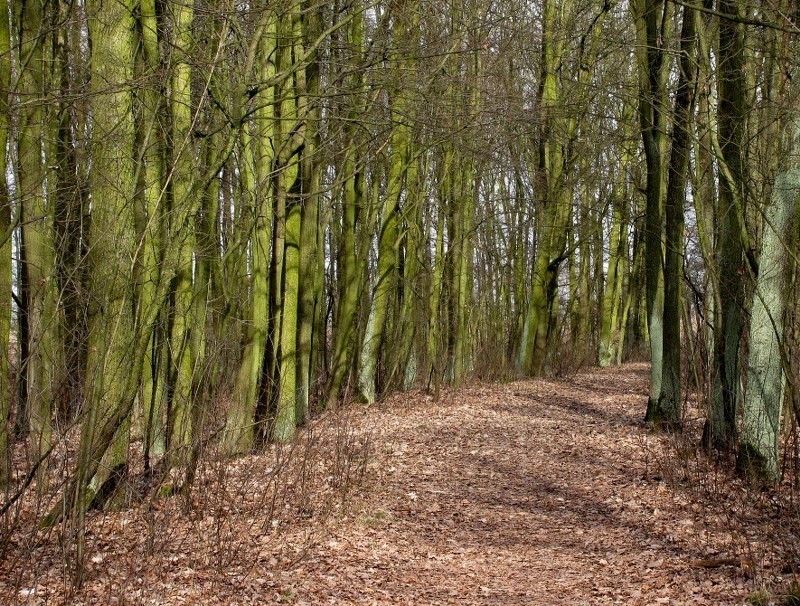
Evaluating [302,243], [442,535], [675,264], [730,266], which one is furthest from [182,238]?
[675,264]

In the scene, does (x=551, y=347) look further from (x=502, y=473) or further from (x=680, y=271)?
(x=502, y=473)

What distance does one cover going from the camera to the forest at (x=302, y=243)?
625cm

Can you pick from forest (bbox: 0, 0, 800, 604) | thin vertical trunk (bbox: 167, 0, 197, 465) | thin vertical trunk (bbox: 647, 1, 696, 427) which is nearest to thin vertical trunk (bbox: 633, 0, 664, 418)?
forest (bbox: 0, 0, 800, 604)

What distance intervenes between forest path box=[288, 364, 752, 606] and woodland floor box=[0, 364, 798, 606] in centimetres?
2

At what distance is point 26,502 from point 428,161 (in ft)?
36.9

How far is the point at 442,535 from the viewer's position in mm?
7355

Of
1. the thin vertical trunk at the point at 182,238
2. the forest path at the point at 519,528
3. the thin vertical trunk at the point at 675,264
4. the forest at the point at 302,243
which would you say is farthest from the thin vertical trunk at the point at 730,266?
the thin vertical trunk at the point at 182,238

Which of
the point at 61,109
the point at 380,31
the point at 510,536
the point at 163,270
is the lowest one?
the point at 510,536

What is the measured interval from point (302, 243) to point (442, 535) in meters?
5.53

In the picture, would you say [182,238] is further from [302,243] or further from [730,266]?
[730,266]

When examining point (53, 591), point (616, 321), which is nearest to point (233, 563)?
point (53, 591)

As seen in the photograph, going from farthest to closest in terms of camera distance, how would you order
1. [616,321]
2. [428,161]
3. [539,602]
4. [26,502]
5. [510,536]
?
[616,321]
[428,161]
[26,502]
[510,536]
[539,602]

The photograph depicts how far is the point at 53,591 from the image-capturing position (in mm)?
5234

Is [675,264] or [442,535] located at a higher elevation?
[675,264]
